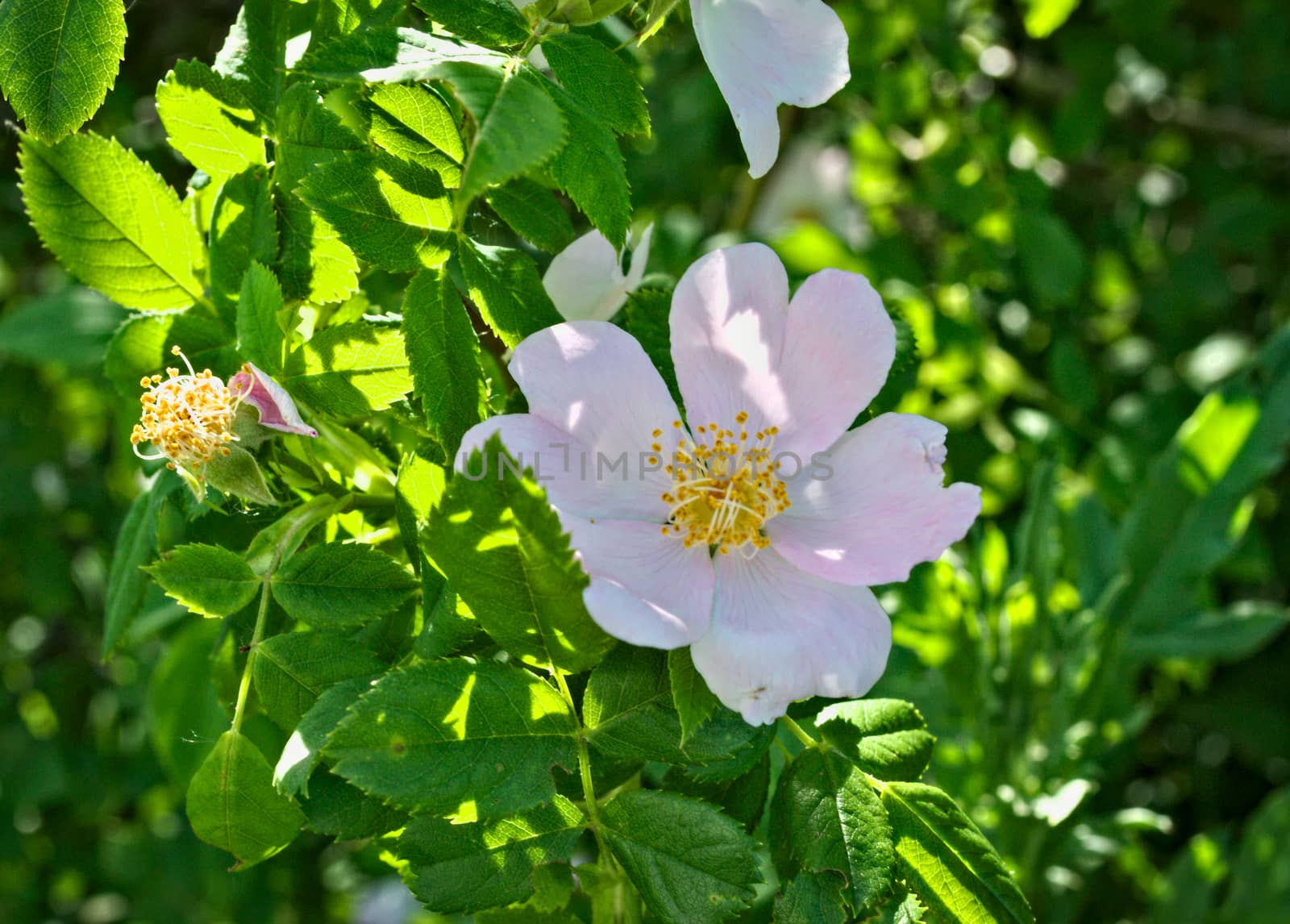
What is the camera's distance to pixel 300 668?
2.57 ft

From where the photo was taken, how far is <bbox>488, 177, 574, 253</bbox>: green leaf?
84cm

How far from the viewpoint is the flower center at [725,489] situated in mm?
874

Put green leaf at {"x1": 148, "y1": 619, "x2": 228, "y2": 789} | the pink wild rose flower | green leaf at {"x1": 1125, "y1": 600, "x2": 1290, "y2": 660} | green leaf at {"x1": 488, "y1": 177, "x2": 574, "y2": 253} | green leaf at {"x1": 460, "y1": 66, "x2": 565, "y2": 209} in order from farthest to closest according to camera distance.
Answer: green leaf at {"x1": 1125, "y1": 600, "x2": 1290, "y2": 660}
green leaf at {"x1": 148, "y1": 619, "x2": 228, "y2": 789}
green leaf at {"x1": 488, "y1": 177, "x2": 574, "y2": 253}
the pink wild rose flower
green leaf at {"x1": 460, "y1": 66, "x2": 565, "y2": 209}

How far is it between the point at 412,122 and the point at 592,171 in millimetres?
131

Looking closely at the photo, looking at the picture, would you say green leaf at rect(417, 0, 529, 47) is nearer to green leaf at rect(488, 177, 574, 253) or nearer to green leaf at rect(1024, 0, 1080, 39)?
green leaf at rect(488, 177, 574, 253)

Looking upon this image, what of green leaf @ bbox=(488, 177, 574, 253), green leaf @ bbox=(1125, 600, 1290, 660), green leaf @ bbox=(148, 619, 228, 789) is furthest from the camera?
green leaf @ bbox=(1125, 600, 1290, 660)

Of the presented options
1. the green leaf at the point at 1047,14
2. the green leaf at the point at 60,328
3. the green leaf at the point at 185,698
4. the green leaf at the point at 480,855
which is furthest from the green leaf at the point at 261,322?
the green leaf at the point at 1047,14

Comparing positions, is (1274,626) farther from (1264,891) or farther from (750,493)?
(750,493)

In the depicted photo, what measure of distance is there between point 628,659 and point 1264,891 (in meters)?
1.23

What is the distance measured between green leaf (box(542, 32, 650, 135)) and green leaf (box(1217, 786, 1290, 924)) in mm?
1373

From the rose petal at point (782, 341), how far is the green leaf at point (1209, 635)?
2.68 feet

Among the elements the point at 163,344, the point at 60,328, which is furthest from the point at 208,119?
the point at 60,328

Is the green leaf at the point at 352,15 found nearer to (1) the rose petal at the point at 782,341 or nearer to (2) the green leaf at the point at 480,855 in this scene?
(1) the rose petal at the point at 782,341

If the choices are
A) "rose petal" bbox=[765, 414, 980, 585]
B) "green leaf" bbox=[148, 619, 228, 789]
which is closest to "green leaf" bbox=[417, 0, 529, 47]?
→ "rose petal" bbox=[765, 414, 980, 585]
